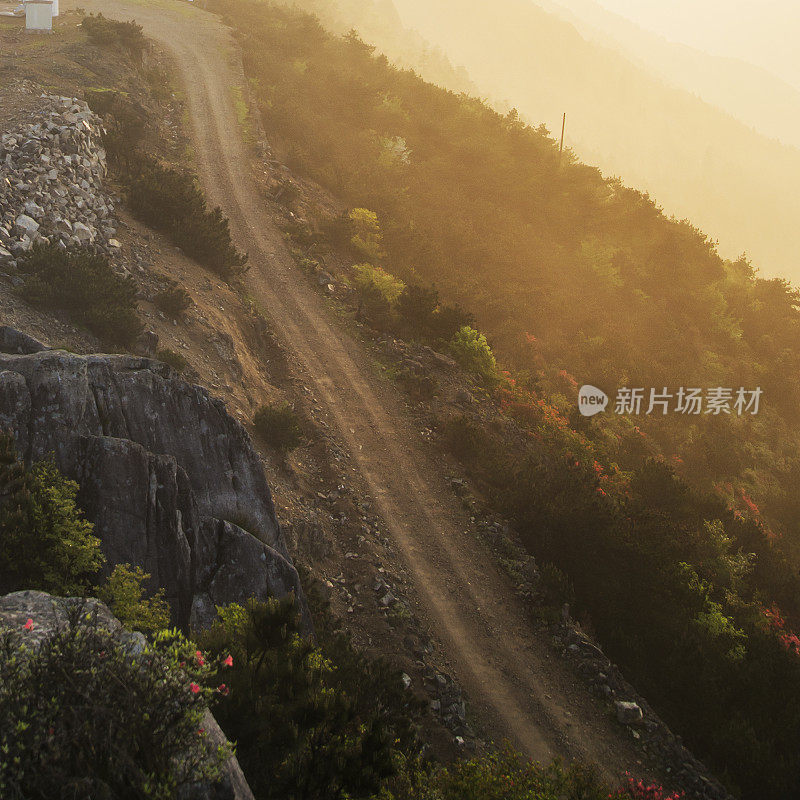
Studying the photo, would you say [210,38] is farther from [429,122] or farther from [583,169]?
[583,169]

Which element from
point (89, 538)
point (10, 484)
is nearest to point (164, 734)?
point (89, 538)

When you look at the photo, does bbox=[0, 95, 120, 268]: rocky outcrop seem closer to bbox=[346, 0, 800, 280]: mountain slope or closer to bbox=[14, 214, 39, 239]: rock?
bbox=[14, 214, 39, 239]: rock

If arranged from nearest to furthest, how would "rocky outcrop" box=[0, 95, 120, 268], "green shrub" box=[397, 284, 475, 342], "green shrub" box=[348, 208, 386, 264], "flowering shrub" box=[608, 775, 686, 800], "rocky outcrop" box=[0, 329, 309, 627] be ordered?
"rocky outcrop" box=[0, 329, 309, 627], "flowering shrub" box=[608, 775, 686, 800], "rocky outcrop" box=[0, 95, 120, 268], "green shrub" box=[397, 284, 475, 342], "green shrub" box=[348, 208, 386, 264]

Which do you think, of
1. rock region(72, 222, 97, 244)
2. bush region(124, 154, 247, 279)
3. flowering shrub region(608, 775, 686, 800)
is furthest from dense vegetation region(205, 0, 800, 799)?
rock region(72, 222, 97, 244)

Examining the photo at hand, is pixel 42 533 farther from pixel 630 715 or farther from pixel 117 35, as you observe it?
pixel 117 35

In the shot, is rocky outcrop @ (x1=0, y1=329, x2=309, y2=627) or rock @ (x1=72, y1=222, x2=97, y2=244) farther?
rock @ (x1=72, y1=222, x2=97, y2=244)

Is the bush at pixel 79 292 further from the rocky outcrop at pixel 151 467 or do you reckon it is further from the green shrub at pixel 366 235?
the green shrub at pixel 366 235
